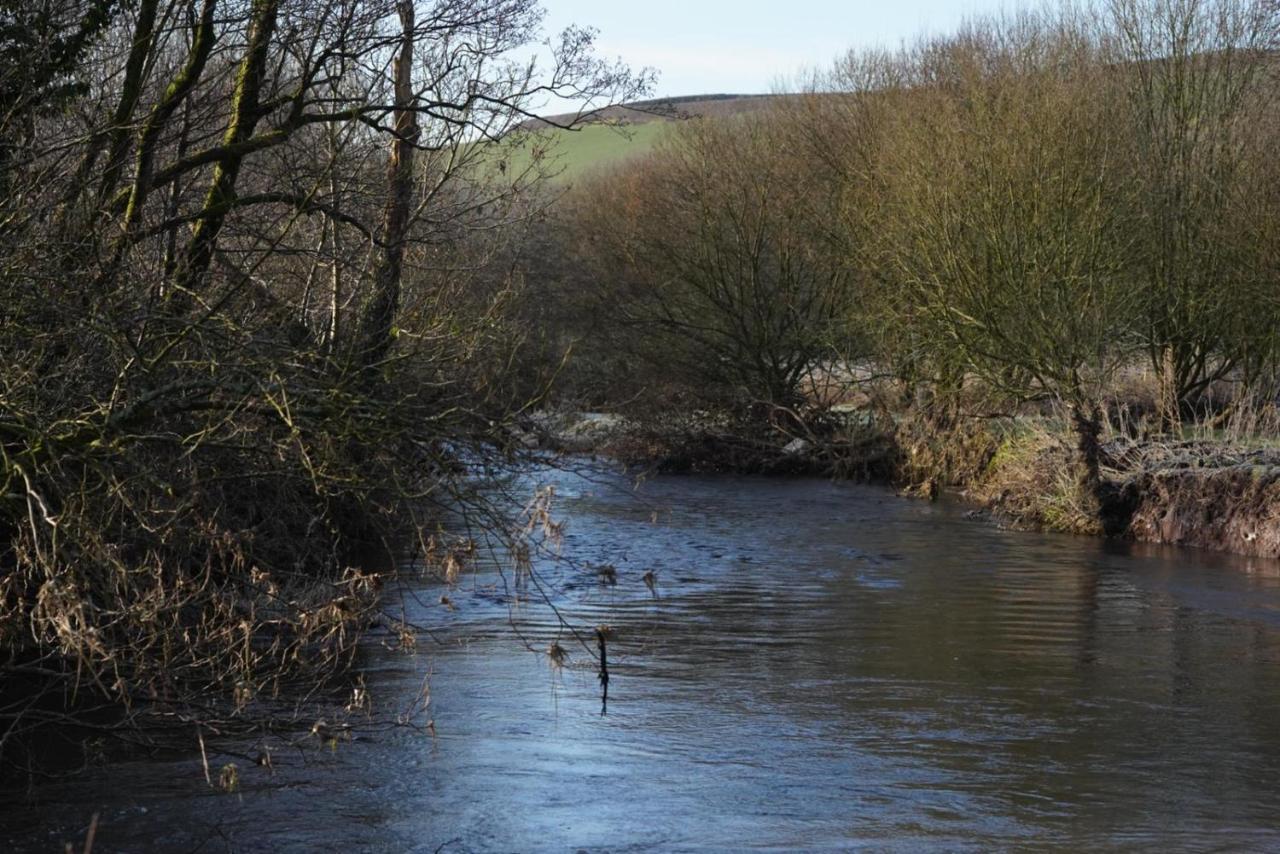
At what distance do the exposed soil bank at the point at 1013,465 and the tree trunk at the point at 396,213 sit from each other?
2491 mm

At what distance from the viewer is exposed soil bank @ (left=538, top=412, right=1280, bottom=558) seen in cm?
1906

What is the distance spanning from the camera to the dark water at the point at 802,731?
838 cm

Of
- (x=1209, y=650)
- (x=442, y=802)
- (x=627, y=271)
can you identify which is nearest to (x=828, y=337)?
(x=627, y=271)

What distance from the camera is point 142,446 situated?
8000mm

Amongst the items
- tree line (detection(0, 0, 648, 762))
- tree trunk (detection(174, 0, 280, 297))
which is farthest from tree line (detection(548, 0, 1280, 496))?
tree trunk (detection(174, 0, 280, 297))

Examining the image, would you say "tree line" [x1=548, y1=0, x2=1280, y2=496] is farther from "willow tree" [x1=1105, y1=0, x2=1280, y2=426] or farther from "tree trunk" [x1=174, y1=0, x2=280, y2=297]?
"tree trunk" [x1=174, y1=0, x2=280, y2=297]

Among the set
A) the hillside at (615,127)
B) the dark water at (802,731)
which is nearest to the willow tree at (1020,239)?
the hillside at (615,127)

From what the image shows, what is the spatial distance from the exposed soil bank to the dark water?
151cm

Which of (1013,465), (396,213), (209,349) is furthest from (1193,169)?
(209,349)

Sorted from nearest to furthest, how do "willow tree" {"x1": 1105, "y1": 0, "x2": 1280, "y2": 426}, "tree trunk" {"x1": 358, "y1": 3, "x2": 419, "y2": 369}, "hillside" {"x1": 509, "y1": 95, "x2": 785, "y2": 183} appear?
"tree trunk" {"x1": 358, "y1": 3, "x2": 419, "y2": 369}
"hillside" {"x1": 509, "y1": 95, "x2": 785, "y2": 183}
"willow tree" {"x1": 1105, "y1": 0, "x2": 1280, "y2": 426}

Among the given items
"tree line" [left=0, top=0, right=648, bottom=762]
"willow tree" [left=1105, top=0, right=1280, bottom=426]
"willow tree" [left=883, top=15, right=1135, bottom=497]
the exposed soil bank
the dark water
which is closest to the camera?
"tree line" [left=0, top=0, right=648, bottom=762]

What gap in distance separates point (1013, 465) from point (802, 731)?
1236 cm

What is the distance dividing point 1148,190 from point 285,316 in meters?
18.0

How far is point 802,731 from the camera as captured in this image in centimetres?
1044
